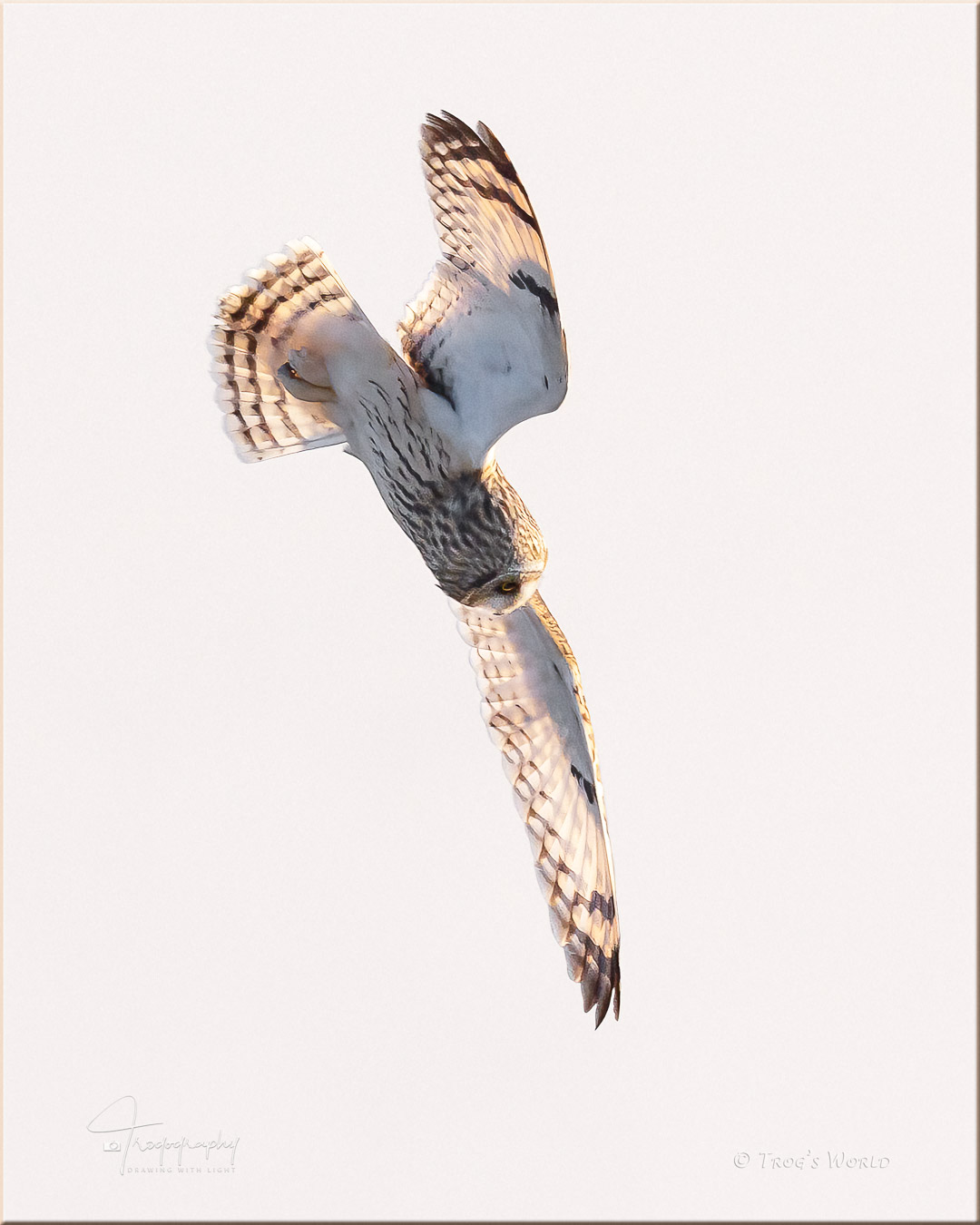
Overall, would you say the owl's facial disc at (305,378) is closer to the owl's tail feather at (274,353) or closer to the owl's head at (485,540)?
the owl's tail feather at (274,353)

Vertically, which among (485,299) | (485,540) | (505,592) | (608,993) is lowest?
(608,993)

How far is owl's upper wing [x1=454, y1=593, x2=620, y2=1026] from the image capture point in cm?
483

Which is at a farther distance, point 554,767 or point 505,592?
point 554,767

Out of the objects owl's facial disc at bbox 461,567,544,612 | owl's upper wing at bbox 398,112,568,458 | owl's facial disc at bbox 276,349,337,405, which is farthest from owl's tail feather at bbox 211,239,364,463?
owl's facial disc at bbox 461,567,544,612

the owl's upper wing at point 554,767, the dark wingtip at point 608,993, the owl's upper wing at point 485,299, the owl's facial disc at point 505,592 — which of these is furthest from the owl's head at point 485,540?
the dark wingtip at point 608,993

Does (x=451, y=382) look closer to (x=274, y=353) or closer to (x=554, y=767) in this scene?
(x=274, y=353)

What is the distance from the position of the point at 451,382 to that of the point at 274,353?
24.3 inches

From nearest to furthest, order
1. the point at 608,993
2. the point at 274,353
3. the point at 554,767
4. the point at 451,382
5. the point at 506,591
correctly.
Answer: the point at 451,382 → the point at 506,591 → the point at 274,353 → the point at 608,993 → the point at 554,767

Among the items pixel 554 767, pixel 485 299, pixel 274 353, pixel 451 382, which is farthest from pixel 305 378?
pixel 554 767

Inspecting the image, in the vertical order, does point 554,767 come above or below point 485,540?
below

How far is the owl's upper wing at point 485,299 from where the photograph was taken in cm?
371

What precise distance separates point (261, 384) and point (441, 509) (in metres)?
0.74

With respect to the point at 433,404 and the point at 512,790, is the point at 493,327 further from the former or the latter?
the point at 512,790

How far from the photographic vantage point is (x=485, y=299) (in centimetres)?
387
